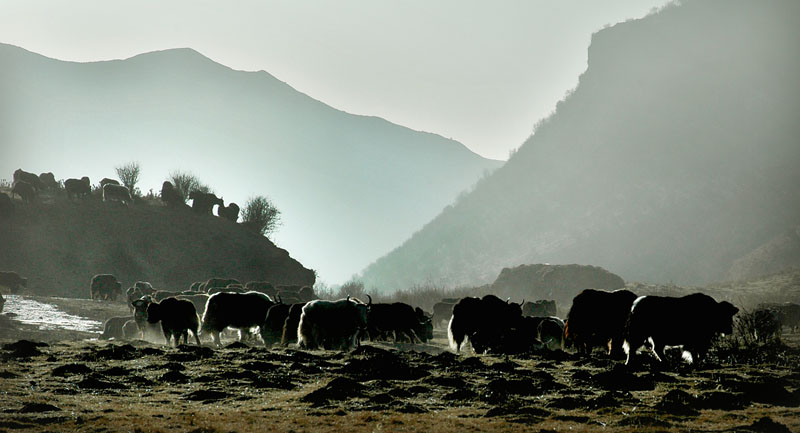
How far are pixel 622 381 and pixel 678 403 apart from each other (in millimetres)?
2373

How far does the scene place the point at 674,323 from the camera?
16.6 metres

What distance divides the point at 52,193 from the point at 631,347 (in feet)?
206

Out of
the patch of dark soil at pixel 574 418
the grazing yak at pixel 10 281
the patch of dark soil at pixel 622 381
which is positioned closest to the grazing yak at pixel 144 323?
the patch of dark soil at pixel 622 381

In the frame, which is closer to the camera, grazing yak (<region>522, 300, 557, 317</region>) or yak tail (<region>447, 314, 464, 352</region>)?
yak tail (<region>447, 314, 464, 352</region>)

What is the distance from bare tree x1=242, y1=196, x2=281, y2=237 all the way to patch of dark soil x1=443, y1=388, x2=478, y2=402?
69.4 meters

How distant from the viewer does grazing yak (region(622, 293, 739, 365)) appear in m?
16.6

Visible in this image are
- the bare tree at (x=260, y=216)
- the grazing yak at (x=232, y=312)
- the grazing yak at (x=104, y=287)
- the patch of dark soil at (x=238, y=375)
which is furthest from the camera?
the bare tree at (x=260, y=216)

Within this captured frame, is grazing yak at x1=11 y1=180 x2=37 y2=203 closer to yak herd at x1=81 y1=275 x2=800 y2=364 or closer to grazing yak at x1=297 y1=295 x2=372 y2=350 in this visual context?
yak herd at x1=81 y1=275 x2=800 y2=364

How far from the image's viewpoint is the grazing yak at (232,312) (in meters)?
25.2

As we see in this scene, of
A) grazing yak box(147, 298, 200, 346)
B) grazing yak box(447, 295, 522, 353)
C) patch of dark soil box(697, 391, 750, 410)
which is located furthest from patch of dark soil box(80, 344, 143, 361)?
patch of dark soil box(697, 391, 750, 410)

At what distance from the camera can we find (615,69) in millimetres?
148625

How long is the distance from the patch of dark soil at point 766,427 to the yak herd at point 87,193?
201 feet

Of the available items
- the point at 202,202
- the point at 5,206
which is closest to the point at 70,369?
the point at 5,206

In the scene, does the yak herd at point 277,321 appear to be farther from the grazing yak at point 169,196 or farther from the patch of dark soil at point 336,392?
the grazing yak at point 169,196
